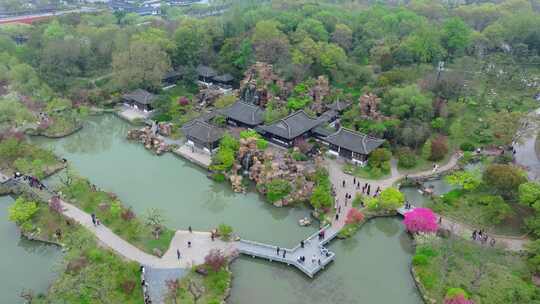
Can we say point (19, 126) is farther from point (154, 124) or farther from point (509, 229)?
point (509, 229)

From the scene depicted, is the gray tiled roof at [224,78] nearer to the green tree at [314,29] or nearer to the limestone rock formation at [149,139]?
the green tree at [314,29]

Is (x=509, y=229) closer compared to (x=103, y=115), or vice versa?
(x=509, y=229)

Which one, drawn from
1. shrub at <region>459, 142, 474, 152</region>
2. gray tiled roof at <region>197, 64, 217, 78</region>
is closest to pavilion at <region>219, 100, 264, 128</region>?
gray tiled roof at <region>197, 64, 217, 78</region>

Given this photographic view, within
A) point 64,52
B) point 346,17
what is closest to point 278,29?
point 346,17

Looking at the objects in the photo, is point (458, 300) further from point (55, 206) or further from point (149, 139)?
point (149, 139)

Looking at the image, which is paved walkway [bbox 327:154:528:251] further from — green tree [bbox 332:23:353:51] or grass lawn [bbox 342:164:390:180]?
green tree [bbox 332:23:353:51]

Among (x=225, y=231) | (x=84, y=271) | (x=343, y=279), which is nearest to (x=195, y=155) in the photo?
(x=225, y=231)
